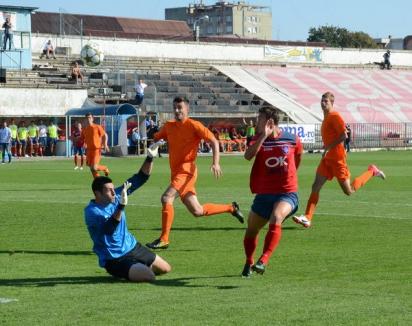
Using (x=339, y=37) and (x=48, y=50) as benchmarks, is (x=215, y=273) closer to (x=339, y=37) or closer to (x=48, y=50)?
(x=48, y=50)

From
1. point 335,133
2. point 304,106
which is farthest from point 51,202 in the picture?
point 304,106

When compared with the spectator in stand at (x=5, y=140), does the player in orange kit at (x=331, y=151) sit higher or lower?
higher

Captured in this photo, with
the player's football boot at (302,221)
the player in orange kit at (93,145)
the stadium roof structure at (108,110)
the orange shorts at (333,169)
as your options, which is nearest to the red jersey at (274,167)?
the player's football boot at (302,221)

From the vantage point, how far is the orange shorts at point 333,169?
17.9 meters

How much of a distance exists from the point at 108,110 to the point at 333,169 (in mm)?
37586

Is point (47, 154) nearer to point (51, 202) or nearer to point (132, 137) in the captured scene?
point (132, 137)

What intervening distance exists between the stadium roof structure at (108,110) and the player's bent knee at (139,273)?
4335 centimetres

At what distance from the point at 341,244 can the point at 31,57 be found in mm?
52879

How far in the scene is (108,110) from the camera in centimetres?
5484

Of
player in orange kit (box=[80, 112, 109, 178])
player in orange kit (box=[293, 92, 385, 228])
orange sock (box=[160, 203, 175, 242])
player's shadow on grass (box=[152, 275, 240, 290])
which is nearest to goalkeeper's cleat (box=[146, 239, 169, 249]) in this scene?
orange sock (box=[160, 203, 175, 242])

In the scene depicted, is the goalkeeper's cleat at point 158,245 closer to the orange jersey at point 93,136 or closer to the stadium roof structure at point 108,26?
the orange jersey at point 93,136

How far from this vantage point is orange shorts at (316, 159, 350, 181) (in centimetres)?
1794

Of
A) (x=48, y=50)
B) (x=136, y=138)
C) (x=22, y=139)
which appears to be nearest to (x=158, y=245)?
(x=22, y=139)

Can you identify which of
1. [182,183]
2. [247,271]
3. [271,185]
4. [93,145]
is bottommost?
[93,145]
